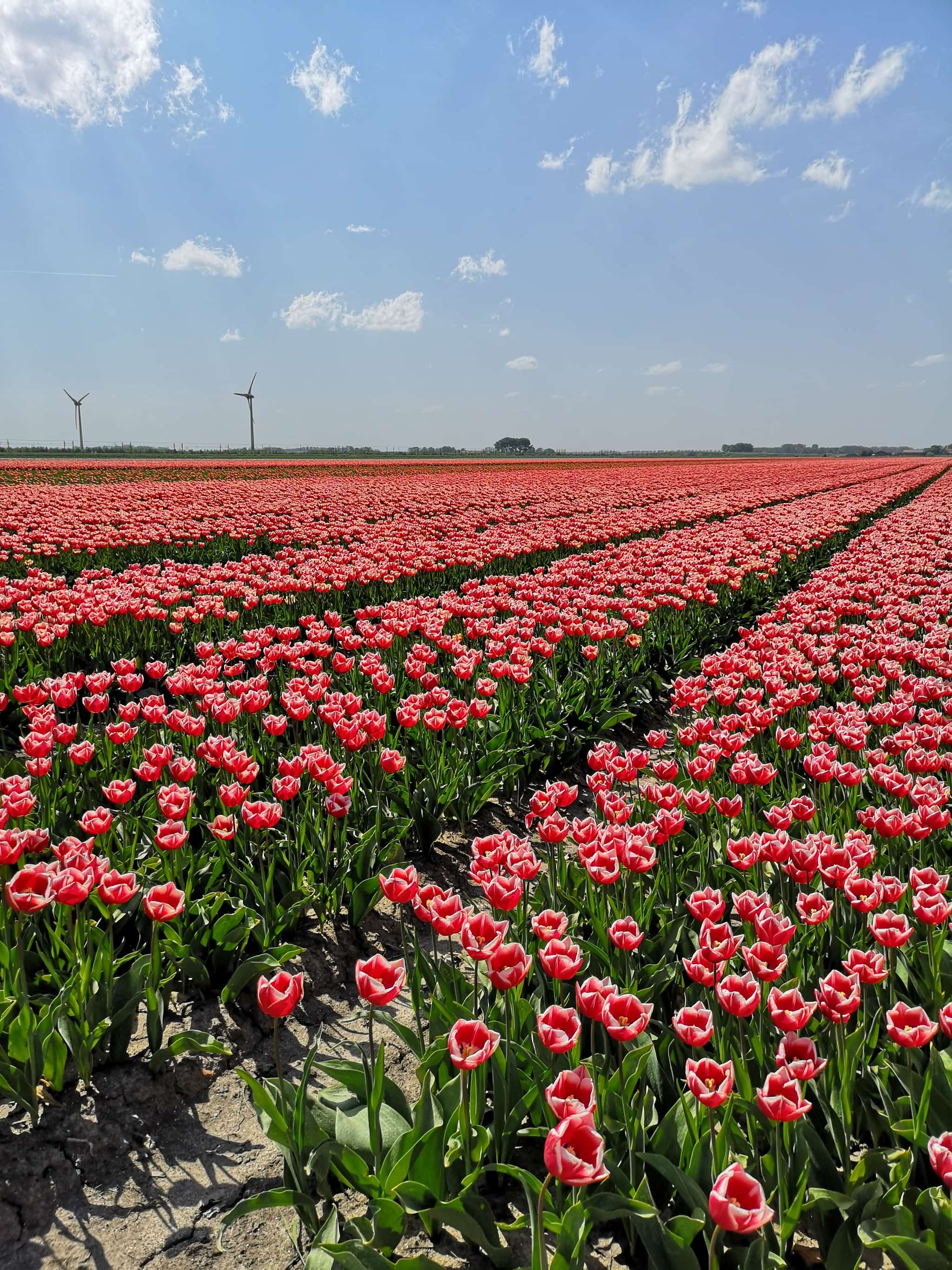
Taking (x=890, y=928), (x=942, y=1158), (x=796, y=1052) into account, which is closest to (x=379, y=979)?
(x=796, y=1052)

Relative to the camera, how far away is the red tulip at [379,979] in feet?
6.53

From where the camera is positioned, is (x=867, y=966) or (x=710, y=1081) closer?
(x=710, y=1081)

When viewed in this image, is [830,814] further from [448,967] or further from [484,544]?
[484,544]

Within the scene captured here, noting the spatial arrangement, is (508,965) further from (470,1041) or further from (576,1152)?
(576,1152)

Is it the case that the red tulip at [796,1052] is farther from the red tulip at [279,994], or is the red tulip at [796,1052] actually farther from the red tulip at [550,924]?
the red tulip at [279,994]

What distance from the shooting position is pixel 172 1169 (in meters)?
2.38

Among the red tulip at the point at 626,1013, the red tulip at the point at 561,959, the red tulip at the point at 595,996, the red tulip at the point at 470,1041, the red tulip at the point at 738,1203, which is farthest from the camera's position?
the red tulip at the point at 561,959

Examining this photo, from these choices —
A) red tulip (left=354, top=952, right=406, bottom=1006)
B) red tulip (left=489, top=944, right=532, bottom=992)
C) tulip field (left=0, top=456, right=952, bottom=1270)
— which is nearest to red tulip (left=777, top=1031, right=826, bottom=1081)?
tulip field (left=0, top=456, right=952, bottom=1270)

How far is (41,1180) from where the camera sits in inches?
89.7

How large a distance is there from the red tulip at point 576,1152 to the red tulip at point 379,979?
1.82 feet

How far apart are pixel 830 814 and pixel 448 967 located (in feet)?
7.45

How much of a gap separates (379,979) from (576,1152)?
723mm

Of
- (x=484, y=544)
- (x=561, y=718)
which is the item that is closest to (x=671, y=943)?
(x=561, y=718)

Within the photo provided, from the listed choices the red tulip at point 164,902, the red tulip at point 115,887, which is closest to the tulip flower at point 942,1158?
the red tulip at point 164,902
